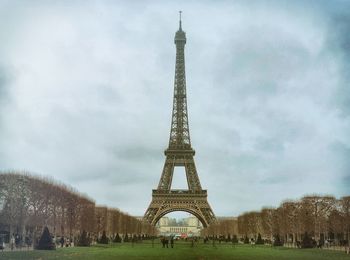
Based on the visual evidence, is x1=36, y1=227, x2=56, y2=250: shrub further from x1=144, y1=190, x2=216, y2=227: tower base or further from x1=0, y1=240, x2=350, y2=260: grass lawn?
x1=144, y1=190, x2=216, y2=227: tower base

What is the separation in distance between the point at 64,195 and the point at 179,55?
184ft

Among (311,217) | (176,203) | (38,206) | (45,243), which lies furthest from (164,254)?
(176,203)

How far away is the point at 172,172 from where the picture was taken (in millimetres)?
115562

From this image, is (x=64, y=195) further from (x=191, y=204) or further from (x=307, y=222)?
(x=191, y=204)

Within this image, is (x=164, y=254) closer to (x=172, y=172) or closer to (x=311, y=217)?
(x=311, y=217)

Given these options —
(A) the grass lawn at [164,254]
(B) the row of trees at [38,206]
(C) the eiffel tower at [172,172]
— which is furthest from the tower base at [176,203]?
(A) the grass lawn at [164,254]

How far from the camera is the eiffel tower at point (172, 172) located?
367 feet

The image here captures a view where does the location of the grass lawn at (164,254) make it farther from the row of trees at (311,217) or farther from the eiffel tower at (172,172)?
the eiffel tower at (172,172)

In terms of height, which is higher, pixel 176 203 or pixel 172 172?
pixel 172 172

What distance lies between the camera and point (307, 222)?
75.9 metres

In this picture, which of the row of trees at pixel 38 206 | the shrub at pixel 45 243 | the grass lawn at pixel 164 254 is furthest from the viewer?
the row of trees at pixel 38 206

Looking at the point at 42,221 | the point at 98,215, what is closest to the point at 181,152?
the point at 98,215

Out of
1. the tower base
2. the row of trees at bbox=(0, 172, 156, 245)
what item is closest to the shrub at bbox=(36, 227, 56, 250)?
the row of trees at bbox=(0, 172, 156, 245)

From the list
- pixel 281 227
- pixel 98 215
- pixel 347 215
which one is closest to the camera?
pixel 347 215
